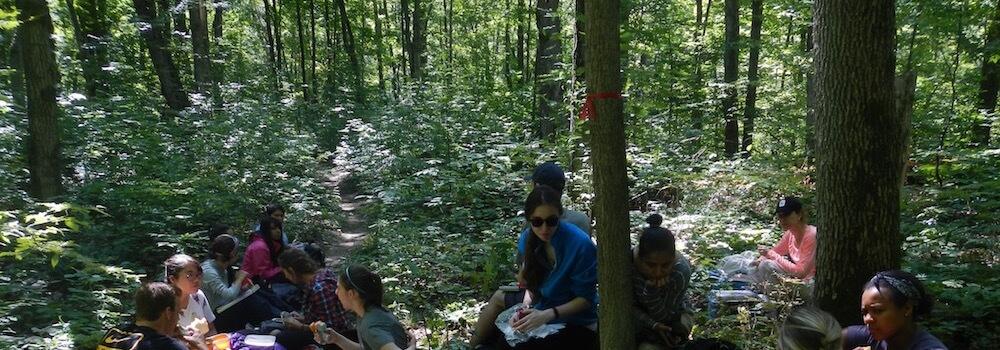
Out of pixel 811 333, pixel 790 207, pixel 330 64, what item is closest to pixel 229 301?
pixel 811 333

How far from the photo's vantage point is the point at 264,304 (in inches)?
235

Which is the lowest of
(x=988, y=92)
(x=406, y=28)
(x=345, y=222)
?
(x=345, y=222)

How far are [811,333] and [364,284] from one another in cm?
270

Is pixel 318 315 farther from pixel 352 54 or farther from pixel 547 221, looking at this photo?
pixel 352 54

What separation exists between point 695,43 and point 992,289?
956cm

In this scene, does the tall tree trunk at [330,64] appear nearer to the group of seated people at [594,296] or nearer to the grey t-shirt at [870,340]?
→ the group of seated people at [594,296]

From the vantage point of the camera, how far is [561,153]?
29.4ft

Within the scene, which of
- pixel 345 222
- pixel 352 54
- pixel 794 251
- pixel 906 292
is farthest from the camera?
pixel 352 54

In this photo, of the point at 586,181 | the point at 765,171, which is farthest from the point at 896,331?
the point at 765,171

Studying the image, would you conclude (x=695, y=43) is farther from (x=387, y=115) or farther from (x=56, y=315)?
(x=56, y=315)

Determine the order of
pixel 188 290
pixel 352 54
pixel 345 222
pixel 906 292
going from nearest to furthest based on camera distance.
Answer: pixel 906 292
pixel 188 290
pixel 345 222
pixel 352 54

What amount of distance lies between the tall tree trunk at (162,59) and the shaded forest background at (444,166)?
0.16 feet

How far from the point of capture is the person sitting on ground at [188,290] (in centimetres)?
475

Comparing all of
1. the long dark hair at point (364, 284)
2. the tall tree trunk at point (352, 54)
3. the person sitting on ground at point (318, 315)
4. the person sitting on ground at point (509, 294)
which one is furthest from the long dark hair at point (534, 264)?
the tall tree trunk at point (352, 54)
